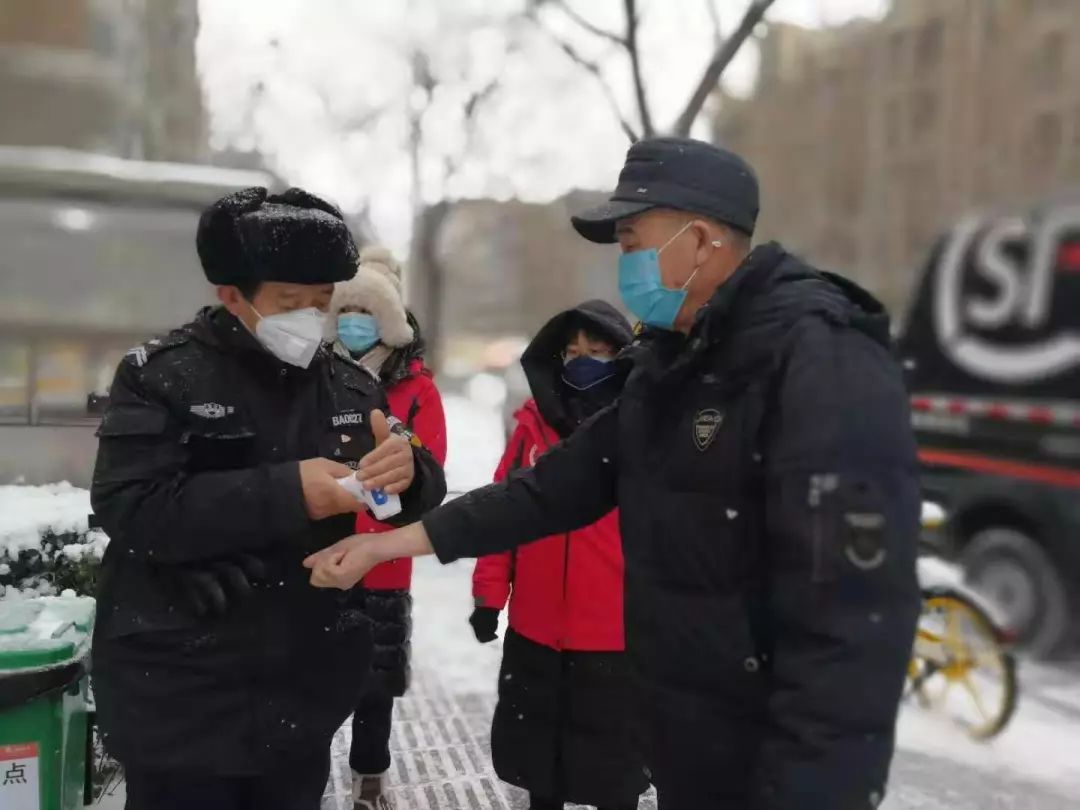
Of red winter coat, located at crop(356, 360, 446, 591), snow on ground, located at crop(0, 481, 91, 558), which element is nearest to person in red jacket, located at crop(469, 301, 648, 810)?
red winter coat, located at crop(356, 360, 446, 591)

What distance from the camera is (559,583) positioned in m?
2.98

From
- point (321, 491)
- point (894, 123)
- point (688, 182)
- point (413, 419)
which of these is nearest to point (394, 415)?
point (413, 419)

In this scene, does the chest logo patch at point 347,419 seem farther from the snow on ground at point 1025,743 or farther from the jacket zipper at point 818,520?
the snow on ground at point 1025,743

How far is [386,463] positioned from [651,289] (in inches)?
25.4

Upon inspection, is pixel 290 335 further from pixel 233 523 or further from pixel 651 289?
pixel 651 289

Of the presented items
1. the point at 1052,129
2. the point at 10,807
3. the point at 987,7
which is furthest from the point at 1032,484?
the point at 987,7

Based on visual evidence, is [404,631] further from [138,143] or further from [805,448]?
[138,143]

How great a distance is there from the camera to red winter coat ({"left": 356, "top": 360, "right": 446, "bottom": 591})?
11.6ft

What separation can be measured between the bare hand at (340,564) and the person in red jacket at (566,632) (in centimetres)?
101

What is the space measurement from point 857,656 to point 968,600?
4.11 metres

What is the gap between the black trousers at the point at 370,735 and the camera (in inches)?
143

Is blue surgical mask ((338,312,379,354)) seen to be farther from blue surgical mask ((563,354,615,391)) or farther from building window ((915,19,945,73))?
building window ((915,19,945,73))

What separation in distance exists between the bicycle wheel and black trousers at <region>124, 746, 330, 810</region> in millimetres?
3854

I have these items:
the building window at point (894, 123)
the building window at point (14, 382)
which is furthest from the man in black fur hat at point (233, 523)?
the building window at point (894, 123)
